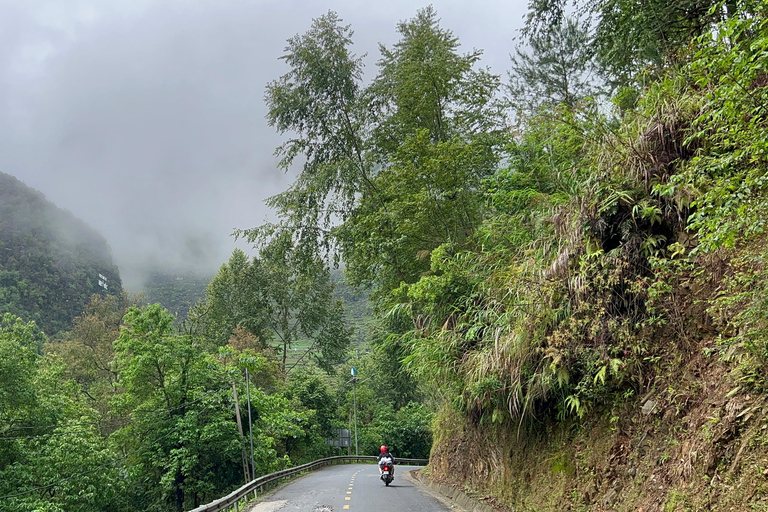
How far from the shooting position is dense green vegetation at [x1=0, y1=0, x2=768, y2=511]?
511 centimetres

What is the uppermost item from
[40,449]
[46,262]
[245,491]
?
[46,262]

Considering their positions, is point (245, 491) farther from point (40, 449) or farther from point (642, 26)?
point (40, 449)

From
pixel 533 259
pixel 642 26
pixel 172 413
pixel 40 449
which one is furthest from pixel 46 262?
pixel 642 26

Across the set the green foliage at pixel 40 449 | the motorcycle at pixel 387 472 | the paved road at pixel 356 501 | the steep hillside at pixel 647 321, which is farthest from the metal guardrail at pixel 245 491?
the green foliage at pixel 40 449

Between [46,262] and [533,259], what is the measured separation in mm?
120973

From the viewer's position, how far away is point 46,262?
103375 millimetres

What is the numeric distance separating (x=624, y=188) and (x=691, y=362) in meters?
2.97

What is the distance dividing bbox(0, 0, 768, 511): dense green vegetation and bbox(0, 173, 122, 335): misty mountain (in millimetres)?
69386

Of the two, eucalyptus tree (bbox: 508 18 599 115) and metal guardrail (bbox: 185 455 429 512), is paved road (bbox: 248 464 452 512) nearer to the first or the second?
metal guardrail (bbox: 185 455 429 512)

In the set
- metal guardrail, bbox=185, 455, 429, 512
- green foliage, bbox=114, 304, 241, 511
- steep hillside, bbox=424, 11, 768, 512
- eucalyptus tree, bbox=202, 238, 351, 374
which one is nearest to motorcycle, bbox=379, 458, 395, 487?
metal guardrail, bbox=185, 455, 429, 512

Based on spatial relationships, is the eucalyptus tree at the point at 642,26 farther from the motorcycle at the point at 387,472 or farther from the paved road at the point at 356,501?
the motorcycle at the point at 387,472

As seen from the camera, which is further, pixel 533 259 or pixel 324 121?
pixel 324 121

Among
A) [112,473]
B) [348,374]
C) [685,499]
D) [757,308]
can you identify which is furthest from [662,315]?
[348,374]

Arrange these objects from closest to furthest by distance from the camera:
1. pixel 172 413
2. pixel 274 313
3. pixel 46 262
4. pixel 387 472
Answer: pixel 387 472
pixel 172 413
pixel 274 313
pixel 46 262
